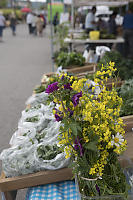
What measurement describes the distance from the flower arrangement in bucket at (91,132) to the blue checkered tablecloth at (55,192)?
0.37 meters

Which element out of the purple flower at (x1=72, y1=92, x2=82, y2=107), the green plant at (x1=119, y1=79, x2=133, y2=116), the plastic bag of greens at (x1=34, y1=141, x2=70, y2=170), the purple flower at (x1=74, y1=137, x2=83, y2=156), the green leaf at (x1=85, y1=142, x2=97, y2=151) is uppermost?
the purple flower at (x1=72, y1=92, x2=82, y2=107)

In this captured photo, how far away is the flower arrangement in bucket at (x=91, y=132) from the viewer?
3.67 ft

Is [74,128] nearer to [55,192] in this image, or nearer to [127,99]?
[55,192]

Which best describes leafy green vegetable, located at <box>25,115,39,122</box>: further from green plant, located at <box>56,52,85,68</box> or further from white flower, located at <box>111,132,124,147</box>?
green plant, located at <box>56,52,85,68</box>

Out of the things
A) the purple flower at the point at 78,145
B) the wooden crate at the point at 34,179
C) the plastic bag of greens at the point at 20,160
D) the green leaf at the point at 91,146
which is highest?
the green leaf at the point at 91,146

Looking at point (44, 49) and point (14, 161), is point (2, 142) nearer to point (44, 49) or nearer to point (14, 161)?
point (14, 161)

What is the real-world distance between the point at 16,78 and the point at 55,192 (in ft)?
17.6

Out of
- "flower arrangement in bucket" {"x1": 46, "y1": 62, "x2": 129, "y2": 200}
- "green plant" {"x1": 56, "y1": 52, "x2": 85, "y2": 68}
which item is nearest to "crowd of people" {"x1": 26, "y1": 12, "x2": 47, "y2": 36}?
"green plant" {"x1": 56, "y1": 52, "x2": 85, "y2": 68}

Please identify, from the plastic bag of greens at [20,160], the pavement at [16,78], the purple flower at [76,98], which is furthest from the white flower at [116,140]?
the pavement at [16,78]

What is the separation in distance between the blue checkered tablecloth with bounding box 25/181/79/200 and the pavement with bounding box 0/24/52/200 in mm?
729

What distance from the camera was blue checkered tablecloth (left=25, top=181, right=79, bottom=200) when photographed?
5.21 ft

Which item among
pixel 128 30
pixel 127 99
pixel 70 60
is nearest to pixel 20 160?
pixel 127 99

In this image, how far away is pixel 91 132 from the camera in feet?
3.77

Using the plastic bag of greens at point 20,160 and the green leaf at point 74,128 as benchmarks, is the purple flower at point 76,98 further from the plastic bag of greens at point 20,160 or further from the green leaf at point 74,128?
the plastic bag of greens at point 20,160
